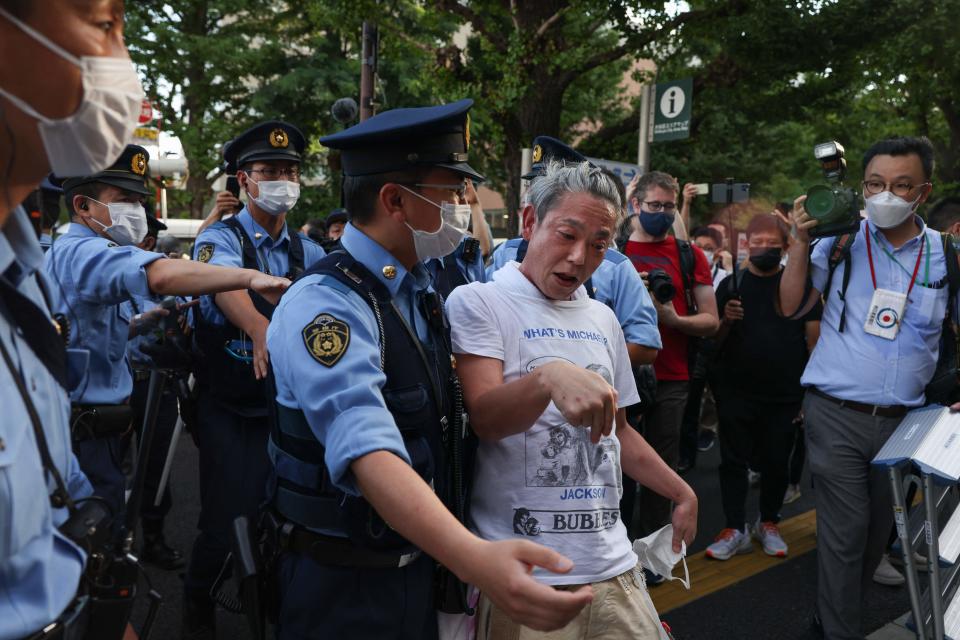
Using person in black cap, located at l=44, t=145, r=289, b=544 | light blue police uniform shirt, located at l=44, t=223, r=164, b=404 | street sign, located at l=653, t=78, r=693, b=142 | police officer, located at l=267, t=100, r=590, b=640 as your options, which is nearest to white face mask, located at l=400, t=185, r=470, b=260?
police officer, located at l=267, t=100, r=590, b=640

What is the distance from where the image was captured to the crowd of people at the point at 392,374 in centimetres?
107

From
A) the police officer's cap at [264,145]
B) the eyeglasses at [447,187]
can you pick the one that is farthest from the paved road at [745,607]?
the eyeglasses at [447,187]

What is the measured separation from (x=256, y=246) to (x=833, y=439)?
2.81 meters

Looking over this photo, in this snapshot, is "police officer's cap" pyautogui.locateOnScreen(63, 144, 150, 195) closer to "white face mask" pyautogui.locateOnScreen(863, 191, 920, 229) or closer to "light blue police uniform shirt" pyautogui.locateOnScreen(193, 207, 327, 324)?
"light blue police uniform shirt" pyautogui.locateOnScreen(193, 207, 327, 324)

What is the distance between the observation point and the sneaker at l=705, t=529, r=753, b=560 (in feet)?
14.6

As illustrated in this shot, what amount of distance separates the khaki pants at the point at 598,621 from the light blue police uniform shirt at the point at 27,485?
3.42 feet

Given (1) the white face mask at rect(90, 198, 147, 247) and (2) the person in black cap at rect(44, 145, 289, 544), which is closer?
(2) the person in black cap at rect(44, 145, 289, 544)

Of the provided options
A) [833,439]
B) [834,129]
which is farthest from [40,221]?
[834,129]

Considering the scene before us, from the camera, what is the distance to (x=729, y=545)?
14.7ft

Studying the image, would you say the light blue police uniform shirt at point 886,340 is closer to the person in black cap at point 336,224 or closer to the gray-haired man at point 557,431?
the gray-haired man at point 557,431

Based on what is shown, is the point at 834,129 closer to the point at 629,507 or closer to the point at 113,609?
the point at 629,507

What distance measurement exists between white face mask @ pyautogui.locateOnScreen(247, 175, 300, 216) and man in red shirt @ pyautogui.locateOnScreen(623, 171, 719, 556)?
6.50 feet

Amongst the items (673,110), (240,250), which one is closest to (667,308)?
(240,250)

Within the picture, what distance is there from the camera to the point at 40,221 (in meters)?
1.38
